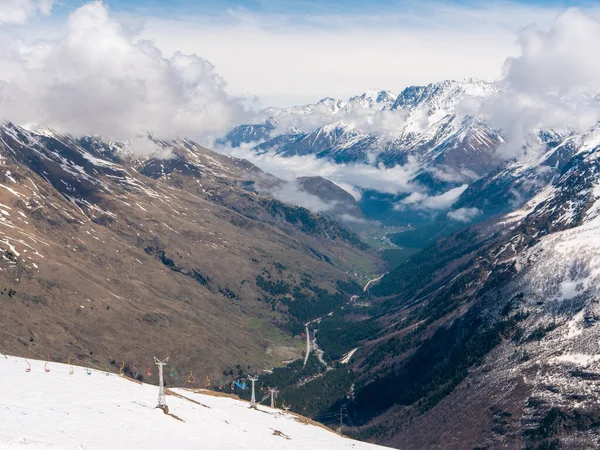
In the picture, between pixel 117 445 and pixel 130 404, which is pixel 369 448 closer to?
pixel 130 404

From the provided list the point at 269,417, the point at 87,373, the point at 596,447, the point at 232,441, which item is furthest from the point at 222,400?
the point at 596,447

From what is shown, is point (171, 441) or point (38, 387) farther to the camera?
point (38, 387)

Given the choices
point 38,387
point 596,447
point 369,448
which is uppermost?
point 38,387

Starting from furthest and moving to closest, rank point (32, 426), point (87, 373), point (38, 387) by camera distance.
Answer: point (87, 373) < point (38, 387) < point (32, 426)

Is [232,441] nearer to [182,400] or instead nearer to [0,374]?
[182,400]

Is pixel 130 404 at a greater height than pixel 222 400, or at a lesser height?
greater

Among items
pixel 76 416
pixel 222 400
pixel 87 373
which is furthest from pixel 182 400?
pixel 76 416

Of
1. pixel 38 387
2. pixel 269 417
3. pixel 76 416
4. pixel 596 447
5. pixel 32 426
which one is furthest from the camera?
pixel 596 447
